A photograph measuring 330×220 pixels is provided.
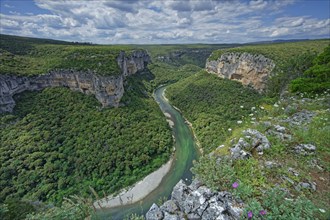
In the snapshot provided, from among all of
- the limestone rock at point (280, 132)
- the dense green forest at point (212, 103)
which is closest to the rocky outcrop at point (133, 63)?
the dense green forest at point (212, 103)

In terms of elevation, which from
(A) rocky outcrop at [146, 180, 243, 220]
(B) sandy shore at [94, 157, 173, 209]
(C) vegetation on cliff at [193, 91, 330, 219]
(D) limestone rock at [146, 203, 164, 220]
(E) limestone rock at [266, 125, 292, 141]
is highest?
(E) limestone rock at [266, 125, 292, 141]

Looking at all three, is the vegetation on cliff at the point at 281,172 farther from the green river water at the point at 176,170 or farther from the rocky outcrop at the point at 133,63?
the rocky outcrop at the point at 133,63

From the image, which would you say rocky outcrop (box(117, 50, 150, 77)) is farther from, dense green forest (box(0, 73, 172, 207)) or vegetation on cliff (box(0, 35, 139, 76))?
dense green forest (box(0, 73, 172, 207))

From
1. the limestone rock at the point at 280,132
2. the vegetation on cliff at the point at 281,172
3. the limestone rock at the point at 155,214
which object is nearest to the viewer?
the vegetation on cliff at the point at 281,172

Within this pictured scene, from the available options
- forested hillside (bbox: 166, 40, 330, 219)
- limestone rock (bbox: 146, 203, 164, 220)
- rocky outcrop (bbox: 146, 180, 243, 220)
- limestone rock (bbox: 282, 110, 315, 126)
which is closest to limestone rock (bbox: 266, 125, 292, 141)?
forested hillside (bbox: 166, 40, 330, 219)

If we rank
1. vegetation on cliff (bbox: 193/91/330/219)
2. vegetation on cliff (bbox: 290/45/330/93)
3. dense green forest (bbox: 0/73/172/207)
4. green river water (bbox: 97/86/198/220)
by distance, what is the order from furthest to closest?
1. dense green forest (bbox: 0/73/172/207)
2. green river water (bbox: 97/86/198/220)
3. vegetation on cliff (bbox: 290/45/330/93)
4. vegetation on cliff (bbox: 193/91/330/219)

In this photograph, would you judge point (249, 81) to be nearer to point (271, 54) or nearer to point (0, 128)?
point (271, 54)

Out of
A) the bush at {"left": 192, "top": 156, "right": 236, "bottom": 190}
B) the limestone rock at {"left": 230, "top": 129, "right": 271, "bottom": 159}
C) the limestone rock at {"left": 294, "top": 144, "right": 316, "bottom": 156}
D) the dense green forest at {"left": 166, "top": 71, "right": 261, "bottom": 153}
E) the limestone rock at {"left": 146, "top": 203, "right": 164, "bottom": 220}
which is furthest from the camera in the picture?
the dense green forest at {"left": 166, "top": 71, "right": 261, "bottom": 153}
